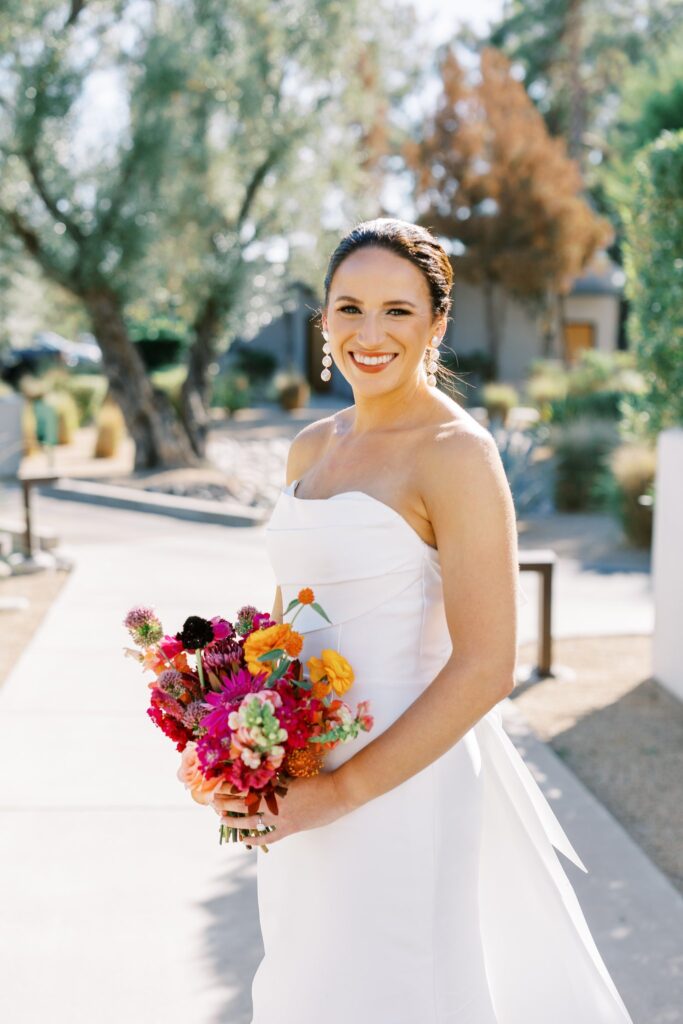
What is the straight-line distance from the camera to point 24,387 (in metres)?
22.3

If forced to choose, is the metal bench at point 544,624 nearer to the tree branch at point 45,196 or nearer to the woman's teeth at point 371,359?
the woman's teeth at point 371,359

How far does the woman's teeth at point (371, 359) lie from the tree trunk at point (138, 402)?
13153 mm

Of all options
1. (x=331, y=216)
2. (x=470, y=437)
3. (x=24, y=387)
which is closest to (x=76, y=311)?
(x=331, y=216)

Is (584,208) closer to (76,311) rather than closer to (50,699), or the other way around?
(76,311)

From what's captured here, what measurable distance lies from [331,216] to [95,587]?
1002 cm

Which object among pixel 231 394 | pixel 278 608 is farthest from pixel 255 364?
pixel 278 608

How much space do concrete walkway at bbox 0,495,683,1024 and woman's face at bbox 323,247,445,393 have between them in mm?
2009

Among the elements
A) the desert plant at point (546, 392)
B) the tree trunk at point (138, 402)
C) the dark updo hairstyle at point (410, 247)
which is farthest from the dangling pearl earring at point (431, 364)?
the desert plant at point (546, 392)

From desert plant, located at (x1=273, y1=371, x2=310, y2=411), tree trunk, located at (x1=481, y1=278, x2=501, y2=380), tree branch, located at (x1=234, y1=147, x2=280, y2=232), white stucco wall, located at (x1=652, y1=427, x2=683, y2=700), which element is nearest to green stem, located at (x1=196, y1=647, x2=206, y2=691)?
white stucco wall, located at (x1=652, y1=427, x2=683, y2=700)

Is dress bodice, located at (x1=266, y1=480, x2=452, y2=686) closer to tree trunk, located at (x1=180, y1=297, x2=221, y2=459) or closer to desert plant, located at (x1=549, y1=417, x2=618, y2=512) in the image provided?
desert plant, located at (x1=549, y1=417, x2=618, y2=512)

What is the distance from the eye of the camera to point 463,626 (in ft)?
5.98

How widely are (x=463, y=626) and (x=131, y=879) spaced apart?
2446 millimetres

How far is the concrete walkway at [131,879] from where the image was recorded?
10.2 ft

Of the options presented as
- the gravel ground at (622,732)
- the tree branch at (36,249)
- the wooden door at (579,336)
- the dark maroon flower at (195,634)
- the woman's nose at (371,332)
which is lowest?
the gravel ground at (622,732)
